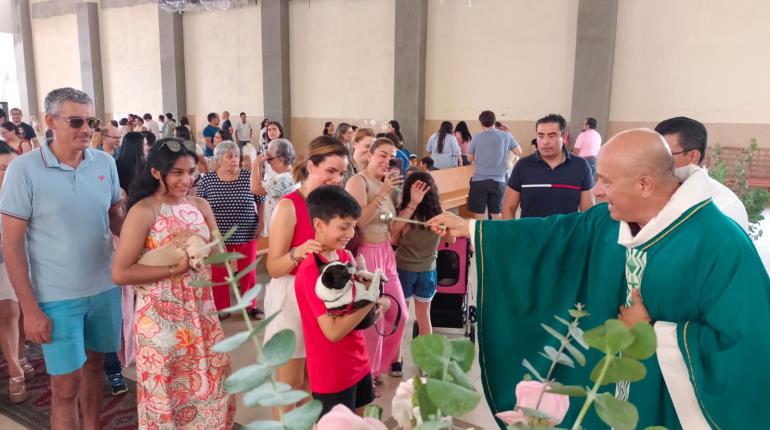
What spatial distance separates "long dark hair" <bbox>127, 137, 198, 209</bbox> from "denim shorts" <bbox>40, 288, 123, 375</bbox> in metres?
0.46

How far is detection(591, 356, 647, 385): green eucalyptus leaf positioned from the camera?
1.85 ft

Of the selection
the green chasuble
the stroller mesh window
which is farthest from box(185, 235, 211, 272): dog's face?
the stroller mesh window

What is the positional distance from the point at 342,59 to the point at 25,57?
12853 mm

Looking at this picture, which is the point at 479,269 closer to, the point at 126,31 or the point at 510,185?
the point at 510,185

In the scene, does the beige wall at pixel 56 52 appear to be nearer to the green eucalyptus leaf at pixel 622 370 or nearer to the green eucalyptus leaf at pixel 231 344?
the green eucalyptus leaf at pixel 231 344

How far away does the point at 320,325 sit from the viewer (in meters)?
2.07

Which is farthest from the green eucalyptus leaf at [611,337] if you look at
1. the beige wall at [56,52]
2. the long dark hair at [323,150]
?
the beige wall at [56,52]

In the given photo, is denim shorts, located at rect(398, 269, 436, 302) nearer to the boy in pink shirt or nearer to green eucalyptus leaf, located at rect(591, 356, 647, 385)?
the boy in pink shirt

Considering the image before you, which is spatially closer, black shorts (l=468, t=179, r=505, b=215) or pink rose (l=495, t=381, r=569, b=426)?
pink rose (l=495, t=381, r=569, b=426)

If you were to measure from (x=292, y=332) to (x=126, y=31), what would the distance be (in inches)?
760

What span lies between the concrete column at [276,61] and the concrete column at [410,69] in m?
3.28

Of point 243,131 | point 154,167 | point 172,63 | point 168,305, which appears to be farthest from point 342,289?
point 172,63

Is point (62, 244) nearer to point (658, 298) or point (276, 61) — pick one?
point (658, 298)

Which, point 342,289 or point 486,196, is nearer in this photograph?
point 342,289
